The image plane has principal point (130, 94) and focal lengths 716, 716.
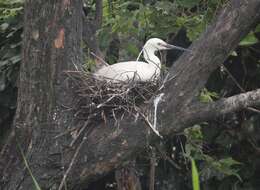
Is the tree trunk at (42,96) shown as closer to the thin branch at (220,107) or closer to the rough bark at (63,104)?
the rough bark at (63,104)

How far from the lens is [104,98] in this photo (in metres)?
3.85

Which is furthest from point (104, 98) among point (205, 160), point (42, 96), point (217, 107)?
point (205, 160)

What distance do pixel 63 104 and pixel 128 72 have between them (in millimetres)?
622

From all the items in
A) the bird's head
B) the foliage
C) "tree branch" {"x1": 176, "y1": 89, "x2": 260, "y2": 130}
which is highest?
"tree branch" {"x1": 176, "y1": 89, "x2": 260, "y2": 130}

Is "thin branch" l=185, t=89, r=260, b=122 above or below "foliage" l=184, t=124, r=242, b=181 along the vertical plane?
above

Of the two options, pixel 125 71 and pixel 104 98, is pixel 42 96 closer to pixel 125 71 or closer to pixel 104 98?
pixel 104 98

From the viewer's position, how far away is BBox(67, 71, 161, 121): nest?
3.67m

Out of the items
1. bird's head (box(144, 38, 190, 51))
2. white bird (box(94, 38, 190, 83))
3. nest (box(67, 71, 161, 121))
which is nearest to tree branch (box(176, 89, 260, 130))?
nest (box(67, 71, 161, 121))

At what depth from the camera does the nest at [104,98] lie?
12.0 feet

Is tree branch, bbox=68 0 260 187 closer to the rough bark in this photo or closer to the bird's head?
the rough bark

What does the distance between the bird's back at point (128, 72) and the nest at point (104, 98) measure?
0.46 ft

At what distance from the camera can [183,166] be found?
561cm

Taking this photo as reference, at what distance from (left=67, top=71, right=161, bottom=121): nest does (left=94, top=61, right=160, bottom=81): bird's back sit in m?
0.14

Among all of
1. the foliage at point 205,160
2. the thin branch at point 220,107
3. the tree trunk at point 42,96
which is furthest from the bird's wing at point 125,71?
the foliage at point 205,160
